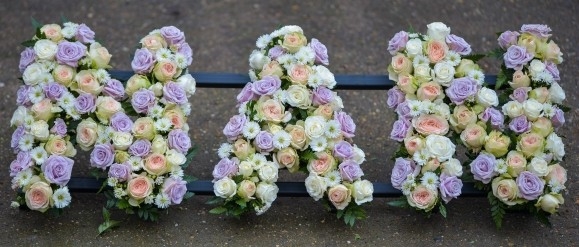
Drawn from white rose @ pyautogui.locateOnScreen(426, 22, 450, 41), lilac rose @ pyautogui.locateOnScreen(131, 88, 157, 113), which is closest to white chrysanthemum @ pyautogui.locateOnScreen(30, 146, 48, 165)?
lilac rose @ pyautogui.locateOnScreen(131, 88, 157, 113)

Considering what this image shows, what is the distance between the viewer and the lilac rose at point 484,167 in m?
3.28

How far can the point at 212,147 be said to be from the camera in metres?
3.88

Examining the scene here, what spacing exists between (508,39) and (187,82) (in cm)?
113

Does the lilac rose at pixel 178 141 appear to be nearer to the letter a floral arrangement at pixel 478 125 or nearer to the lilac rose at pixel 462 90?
the letter a floral arrangement at pixel 478 125

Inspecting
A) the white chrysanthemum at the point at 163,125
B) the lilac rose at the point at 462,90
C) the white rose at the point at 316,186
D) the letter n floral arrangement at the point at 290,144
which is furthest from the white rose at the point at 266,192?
the lilac rose at the point at 462,90

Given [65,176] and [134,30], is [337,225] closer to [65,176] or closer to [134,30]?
[65,176]

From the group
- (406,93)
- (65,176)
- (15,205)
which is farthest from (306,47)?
(15,205)

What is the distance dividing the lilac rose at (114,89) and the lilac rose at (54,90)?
0.14 meters

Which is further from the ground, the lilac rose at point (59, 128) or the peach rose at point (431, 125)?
the peach rose at point (431, 125)

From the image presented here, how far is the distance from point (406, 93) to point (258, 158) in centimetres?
56

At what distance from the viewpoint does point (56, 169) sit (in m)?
3.26

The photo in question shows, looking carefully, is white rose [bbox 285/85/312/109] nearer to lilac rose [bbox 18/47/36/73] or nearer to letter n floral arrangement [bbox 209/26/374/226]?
letter n floral arrangement [bbox 209/26/374/226]

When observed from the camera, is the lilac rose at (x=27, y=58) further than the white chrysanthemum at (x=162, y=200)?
Yes

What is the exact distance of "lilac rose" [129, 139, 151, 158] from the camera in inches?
128
